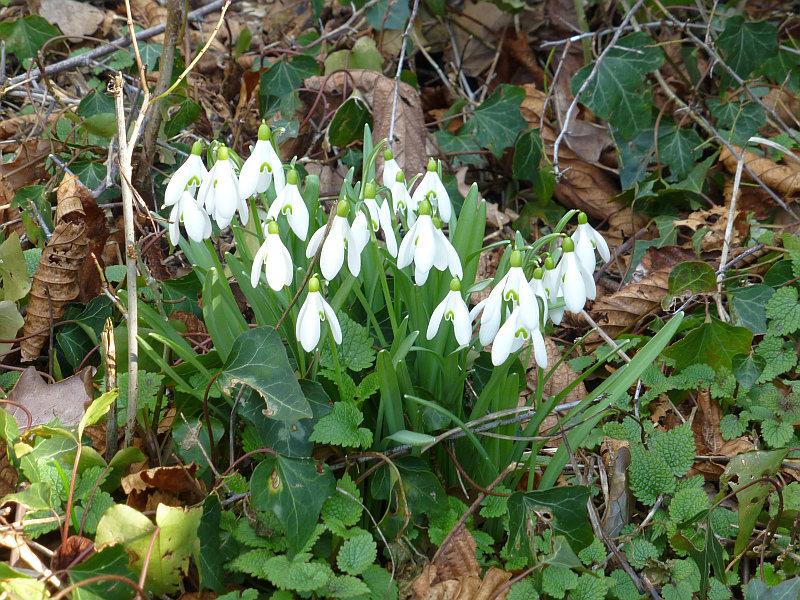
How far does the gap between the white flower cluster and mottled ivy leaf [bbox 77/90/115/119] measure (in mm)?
1333

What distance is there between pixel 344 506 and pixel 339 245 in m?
0.52

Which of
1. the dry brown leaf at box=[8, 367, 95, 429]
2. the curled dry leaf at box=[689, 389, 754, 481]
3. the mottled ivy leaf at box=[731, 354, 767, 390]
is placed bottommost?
the curled dry leaf at box=[689, 389, 754, 481]

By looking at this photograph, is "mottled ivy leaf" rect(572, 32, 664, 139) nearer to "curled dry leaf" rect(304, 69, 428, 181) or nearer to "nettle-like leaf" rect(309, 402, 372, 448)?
"curled dry leaf" rect(304, 69, 428, 181)

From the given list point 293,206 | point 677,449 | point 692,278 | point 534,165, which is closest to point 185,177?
point 293,206

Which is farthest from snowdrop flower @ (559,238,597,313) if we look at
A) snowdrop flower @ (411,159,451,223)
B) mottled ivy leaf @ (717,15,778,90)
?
mottled ivy leaf @ (717,15,778,90)

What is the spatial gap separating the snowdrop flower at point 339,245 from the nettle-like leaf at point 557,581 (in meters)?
0.68

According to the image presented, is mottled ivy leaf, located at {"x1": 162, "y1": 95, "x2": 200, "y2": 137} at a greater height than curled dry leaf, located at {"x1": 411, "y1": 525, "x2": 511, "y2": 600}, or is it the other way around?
mottled ivy leaf, located at {"x1": 162, "y1": 95, "x2": 200, "y2": 137}

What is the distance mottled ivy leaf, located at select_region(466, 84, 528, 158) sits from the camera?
A: 8.70ft

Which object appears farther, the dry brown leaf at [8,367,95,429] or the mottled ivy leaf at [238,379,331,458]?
the dry brown leaf at [8,367,95,429]

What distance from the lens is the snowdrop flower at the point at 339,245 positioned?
1.12 metres

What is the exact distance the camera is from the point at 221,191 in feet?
3.86

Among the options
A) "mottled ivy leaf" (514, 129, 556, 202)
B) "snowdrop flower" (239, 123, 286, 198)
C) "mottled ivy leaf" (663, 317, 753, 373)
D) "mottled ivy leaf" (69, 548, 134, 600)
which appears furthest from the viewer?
"mottled ivy leaf" (514, 129, 556, 202)

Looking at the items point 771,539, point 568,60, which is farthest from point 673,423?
point 568,60

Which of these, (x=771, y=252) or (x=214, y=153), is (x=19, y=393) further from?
(x=771, y=252)
